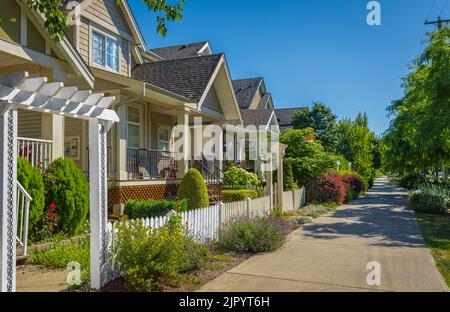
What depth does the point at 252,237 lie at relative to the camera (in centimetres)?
799

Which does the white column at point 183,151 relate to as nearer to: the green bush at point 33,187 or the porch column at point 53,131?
the porch column at point 53,131

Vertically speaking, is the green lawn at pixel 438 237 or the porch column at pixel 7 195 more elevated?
the porch column at pixel 7 195

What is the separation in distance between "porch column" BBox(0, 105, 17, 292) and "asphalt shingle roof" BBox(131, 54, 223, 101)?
35.2 ft

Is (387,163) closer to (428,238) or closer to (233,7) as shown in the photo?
(428,238)

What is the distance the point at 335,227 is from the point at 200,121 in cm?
852

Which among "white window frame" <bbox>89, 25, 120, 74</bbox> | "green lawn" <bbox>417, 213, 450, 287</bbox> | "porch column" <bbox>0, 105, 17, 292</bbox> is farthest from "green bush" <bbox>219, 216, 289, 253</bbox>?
"white window frame" <bbox>89, 25, 120, 74</bbox>

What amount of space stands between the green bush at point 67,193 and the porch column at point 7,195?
13.1 ft

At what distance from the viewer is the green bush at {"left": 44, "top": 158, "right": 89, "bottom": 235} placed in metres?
7.86

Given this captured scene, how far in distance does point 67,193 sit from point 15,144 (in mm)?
4062

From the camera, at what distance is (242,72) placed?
137ft

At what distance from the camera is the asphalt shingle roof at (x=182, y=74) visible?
1509 cm

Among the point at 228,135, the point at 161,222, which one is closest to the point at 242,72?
the point at 228,135

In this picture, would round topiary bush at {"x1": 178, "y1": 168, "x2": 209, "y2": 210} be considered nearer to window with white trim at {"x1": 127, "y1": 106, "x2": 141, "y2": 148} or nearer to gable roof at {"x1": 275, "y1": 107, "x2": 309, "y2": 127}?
window with white trim at {"x1": 127, "y1": 106, "x2": 141, "y2": 148}

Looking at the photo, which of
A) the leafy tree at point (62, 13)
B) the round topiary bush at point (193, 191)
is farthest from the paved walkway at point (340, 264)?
the leafy tree at point (62, 13)
